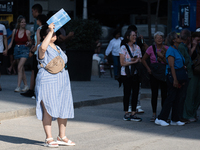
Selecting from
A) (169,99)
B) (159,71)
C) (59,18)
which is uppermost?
(59,18)

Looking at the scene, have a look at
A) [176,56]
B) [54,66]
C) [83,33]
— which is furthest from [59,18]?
[83,33]

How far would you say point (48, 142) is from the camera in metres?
5.86

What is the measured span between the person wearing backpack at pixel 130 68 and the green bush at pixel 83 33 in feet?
20.2

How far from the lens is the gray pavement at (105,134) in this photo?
6047mm

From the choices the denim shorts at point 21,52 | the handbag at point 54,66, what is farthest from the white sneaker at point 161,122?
the denim shorts at point 21,52

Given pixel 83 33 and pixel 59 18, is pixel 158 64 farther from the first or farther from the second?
pixel 83 33

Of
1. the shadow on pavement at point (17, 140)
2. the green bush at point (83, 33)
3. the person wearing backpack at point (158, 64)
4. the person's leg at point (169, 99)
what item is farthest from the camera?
the green bush at point (83, 33)

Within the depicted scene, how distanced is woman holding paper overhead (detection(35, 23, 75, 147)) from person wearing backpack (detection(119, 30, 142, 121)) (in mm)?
2433

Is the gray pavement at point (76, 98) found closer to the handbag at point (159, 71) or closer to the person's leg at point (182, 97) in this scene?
the handbag at point (159, 71)

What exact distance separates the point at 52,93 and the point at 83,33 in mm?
8791

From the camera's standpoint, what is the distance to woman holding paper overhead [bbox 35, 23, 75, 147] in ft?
18.8

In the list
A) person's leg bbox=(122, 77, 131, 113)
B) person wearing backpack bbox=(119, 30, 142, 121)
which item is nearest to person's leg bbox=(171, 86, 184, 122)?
person wearing backpack bbox=(119, 30, 142, 121)

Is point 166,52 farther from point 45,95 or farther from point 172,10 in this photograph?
point 172,10

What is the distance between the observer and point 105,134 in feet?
22.6
